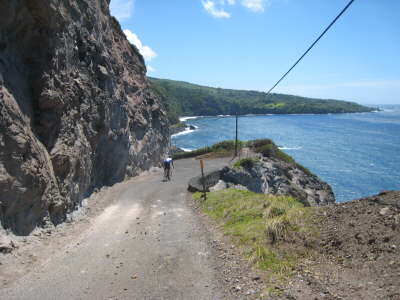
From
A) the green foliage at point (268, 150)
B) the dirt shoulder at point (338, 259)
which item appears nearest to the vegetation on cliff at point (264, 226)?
the dirt shoulder at point (338, 259)

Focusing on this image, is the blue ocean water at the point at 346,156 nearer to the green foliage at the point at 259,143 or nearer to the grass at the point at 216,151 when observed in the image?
the green foliage at the point at 259,143

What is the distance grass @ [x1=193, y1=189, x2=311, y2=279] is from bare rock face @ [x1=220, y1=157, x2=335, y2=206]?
13.1m

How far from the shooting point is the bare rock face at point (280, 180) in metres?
30.3

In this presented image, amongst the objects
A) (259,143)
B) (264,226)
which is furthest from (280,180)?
(264,226)

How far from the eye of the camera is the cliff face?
10781mm

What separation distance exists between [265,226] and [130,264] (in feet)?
13.8

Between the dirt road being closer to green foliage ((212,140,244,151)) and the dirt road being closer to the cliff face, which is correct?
the cliff face

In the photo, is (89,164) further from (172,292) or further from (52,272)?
(172,292)

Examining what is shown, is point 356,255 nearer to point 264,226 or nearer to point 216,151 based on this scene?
point 264,226

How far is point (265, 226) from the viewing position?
10883mm

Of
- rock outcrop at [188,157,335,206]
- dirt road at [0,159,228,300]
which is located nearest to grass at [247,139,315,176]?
rock outcrop at [188,157,335,206]

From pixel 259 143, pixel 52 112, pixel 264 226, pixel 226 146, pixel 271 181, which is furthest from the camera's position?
pixel 226 146

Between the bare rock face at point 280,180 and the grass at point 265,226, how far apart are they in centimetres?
1309

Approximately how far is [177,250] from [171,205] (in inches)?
265
